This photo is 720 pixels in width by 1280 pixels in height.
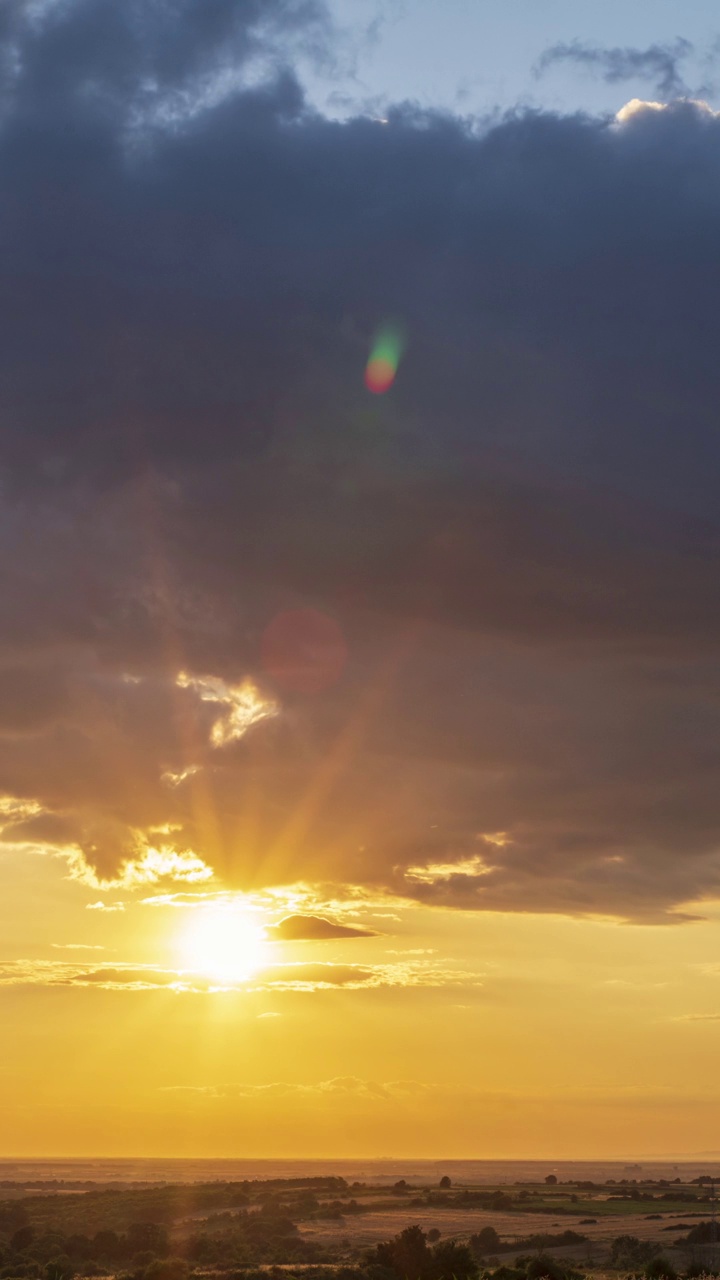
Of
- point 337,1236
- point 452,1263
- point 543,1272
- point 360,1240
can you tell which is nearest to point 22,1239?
point 337,1236

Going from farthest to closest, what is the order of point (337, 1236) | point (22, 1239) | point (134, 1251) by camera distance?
1. point (337, 1236)
2. point (22, 1239)
3. point (134, 1251)

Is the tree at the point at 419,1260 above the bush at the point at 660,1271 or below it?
below

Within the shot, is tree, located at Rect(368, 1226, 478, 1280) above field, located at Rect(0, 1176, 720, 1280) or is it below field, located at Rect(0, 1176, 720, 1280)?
above

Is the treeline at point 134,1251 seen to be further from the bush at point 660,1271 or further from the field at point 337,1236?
the bush at point 660,1271

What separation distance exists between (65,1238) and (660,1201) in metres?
98.7

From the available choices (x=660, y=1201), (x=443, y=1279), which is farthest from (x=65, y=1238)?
(x=660, y=1201)

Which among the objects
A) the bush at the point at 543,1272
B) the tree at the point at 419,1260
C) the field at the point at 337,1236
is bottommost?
the field at the point at 337,1236

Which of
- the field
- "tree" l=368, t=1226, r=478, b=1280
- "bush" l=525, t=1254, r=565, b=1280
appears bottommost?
the field

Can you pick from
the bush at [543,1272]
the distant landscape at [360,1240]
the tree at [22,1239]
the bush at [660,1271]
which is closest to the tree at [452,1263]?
the distant landscape at [360,1240]

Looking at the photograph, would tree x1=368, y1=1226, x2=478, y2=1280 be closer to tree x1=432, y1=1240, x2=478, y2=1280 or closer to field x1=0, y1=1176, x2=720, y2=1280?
tree x1=432, y1=1240, x2=478, y2=1280

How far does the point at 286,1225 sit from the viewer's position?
148 metres

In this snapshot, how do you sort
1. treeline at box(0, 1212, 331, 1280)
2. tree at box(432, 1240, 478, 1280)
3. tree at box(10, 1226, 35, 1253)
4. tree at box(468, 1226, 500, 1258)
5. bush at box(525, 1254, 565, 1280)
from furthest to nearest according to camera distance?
tree at box(10, 1226, 35, 1253), tree at box(468, 1226, 500, 1258), treeline at box(0, 1212, 331, 1280), tree at box(432, 1240, 478, 1280), bush at box(525, 1254, 565, 1280)

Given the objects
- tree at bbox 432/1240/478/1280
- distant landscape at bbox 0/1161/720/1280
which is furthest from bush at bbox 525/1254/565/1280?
tree at bbox 432/1240/478/1280

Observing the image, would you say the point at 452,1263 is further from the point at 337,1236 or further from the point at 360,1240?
the point at 337,1236
